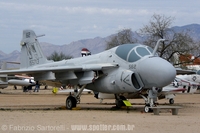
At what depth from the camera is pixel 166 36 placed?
2125 inches

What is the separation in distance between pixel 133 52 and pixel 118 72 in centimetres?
119

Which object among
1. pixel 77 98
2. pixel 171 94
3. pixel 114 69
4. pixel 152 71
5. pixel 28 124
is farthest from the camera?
pixel 171 94

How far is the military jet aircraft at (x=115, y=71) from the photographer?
1998 centimetres

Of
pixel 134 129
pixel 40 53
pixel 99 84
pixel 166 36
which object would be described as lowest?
pixel 134 129

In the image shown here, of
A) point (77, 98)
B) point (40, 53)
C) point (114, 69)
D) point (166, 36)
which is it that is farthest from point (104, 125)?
point (166, 36)

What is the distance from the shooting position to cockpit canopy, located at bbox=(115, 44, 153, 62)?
2076 centimetres

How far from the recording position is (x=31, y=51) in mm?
26344

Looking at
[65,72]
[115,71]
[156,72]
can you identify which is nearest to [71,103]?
[65,72]

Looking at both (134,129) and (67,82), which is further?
(67,82)

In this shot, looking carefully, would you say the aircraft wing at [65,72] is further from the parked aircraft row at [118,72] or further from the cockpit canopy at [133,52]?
the cockpit canopy at [133,52]

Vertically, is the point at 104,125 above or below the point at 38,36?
below

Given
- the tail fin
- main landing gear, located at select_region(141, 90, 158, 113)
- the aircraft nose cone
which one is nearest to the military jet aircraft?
the aircraft nose cone

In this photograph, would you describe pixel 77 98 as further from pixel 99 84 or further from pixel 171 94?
pixel 171 94

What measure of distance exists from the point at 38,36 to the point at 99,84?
20.1ft
